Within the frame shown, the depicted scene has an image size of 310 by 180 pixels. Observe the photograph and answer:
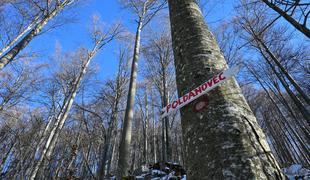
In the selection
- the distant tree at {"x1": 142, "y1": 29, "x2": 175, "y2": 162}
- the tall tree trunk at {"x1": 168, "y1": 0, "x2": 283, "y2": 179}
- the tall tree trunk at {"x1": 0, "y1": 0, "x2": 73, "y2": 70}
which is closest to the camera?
the tall tree trunk at {"x1": 168, "y1": 0, "x2": 283, "y2": 179}

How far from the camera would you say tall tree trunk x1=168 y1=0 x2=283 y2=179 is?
2.55 feet

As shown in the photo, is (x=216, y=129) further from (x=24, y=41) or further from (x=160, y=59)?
(x=160, y=59)

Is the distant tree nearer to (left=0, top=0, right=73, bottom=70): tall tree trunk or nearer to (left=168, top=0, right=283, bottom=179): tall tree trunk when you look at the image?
(left=0, top=0, right=73, bottom=70): tall tree trunk

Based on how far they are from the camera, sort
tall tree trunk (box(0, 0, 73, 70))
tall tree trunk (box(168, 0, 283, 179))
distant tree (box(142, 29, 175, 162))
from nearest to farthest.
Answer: tall tree trunk (box(168, 0, 283, 179)) → tall tree trunk (box(0, 0, 73, 70)) → distant tree (box(142, 29, 175, 162))

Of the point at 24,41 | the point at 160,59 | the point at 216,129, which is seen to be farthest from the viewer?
the point at 160,59

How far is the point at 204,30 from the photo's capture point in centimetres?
152

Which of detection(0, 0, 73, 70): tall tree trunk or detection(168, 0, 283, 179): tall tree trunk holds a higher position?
detection(0, 0, 73, 70): tall tree trunk

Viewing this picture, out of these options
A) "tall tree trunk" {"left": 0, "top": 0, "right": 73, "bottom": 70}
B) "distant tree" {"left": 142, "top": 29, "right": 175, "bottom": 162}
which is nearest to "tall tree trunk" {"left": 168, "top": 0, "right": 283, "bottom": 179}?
"tall tree trunk" {"left": 0, "top": 0, "right": 73, "bottom": 70}

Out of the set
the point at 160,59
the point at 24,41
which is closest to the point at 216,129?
the point at 24,41

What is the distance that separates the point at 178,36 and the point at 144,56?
1350 cm

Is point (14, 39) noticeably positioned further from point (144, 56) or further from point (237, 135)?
point (237, 135)

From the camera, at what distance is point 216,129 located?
0.92 m

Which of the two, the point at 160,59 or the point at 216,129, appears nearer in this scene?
the point at 216,129

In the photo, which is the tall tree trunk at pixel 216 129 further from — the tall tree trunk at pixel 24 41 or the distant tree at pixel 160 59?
the distant tree at pixel 160 59
